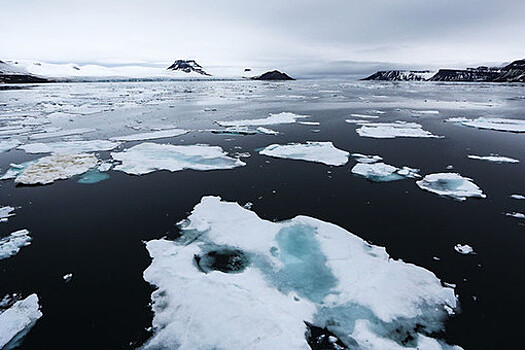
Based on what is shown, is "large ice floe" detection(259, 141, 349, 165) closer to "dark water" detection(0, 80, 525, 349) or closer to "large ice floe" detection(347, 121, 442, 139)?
"dark water" detection(0, 80, 525, 349)

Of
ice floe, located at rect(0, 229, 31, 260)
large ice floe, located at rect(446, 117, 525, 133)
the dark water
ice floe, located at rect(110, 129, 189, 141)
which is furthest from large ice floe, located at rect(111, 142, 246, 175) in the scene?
large ice floe, located at rect(446, 117, 525, 133)

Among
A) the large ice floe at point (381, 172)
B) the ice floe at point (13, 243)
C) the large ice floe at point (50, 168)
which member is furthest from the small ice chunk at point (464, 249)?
the large ice floe at point (50, 168)

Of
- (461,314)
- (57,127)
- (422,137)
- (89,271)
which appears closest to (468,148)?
(422,137)

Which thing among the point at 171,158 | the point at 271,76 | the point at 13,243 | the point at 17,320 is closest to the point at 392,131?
the point at 171,158

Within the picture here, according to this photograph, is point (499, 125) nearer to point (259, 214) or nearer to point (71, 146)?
point (259, 214)

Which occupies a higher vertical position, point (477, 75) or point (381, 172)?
point (477, 75)

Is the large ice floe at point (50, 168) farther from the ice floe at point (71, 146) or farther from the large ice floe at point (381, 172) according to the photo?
the large ice floe at point (381, 172)

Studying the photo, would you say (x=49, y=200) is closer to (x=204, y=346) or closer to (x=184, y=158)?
(x=184, y=158)
